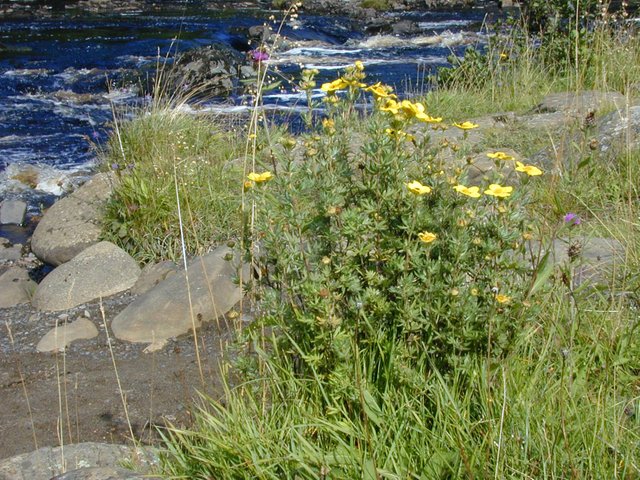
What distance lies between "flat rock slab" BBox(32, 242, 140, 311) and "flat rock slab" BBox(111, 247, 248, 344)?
1.91ft

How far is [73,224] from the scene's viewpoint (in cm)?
600

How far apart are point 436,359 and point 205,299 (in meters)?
2.26

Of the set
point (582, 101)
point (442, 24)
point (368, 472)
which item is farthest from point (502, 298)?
point (442, 24)

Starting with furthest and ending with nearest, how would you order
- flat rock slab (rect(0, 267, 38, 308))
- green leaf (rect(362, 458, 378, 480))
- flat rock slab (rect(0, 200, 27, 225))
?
flat rock slab (rect(0, 200, 27, 225)) → flat rock slab (rect(0, 267, 38, 308)) → green leaf (rect(362, 458, 378, 480))

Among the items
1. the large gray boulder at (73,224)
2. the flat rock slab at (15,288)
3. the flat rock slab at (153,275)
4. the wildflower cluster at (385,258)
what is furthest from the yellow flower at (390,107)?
the large gray boulder at (73,224)

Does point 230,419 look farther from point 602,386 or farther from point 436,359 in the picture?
point 602,386

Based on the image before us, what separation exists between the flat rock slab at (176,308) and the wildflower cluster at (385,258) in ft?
6.51

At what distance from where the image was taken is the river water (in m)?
8.83

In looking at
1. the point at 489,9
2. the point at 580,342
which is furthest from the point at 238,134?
the point at 489,9

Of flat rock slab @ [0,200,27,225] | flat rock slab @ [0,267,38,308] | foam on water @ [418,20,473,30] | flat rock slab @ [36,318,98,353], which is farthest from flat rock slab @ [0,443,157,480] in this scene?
foam on water @ [418,20,473,30]

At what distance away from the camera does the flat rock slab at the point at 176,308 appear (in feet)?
14.2

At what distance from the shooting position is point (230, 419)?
2.34 metres

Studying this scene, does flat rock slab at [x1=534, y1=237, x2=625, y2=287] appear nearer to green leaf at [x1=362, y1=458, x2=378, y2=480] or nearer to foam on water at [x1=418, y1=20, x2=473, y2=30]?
green leaf at [x1=362, y1=458, x2=378, y2=480]

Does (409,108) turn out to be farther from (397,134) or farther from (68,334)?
(68,334)
